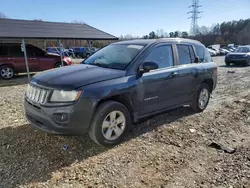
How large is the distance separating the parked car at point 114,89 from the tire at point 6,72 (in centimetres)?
868

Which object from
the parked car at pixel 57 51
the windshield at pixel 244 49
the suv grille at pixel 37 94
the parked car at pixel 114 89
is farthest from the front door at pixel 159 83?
the windshield at pixel 244 49

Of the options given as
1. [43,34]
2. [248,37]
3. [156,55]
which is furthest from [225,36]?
[156,55]

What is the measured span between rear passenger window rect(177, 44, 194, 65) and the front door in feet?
0.99

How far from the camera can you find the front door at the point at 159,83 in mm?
3862

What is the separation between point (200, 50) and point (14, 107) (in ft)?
16.5

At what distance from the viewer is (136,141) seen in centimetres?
372

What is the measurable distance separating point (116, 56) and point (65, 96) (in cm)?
151

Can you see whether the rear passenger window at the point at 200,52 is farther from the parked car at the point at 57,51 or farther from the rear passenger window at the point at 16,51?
the parked car at the point at 57,51

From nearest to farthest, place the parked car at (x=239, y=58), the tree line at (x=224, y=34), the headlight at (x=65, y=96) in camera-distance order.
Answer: the headlight at (x=65, y=96), the parked car at (x=239, y=58), the tree line at (x=224, y=34)

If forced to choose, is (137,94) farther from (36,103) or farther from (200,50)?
(200,50)

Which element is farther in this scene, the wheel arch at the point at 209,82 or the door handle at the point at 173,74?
the wheel arch at the point at 209,82

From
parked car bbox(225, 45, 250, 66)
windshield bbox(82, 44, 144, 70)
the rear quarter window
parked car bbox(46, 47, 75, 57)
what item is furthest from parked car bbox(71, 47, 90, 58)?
windshield bbox(82, 44, 144, 70)

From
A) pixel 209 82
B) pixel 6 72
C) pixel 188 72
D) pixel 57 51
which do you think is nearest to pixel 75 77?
pixel 188 72

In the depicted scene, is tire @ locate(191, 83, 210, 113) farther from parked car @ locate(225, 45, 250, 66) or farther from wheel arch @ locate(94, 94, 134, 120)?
parked car @ locate(225, 45, 250, 66)
